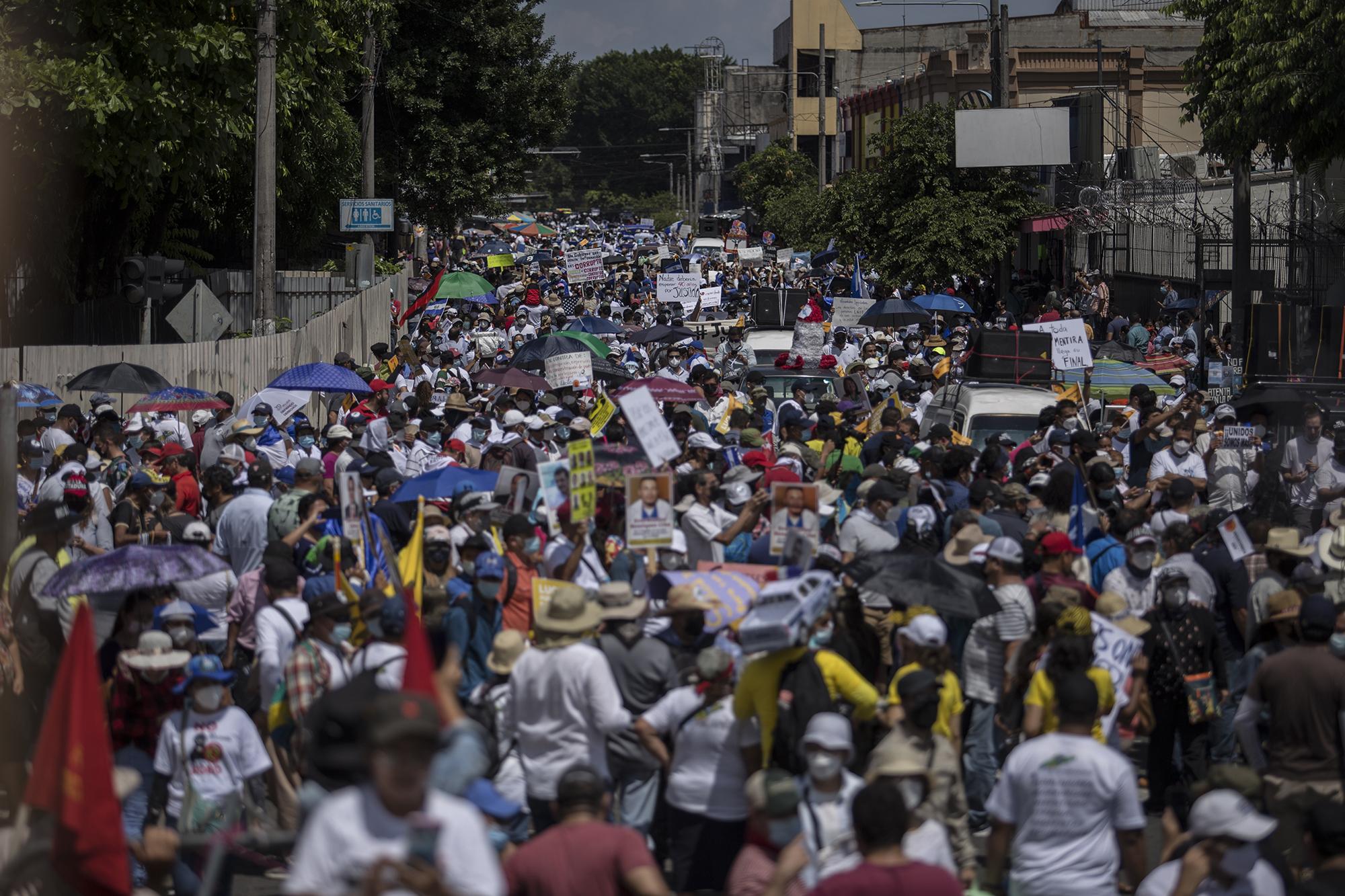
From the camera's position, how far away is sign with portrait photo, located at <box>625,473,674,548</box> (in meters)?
9.09

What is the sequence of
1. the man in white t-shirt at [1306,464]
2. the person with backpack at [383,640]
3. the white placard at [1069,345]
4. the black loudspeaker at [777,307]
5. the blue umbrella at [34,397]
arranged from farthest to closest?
the black loudspeaker at [777,307] → the white placard at [1069,345] → the blue umbrella at [34,397] → the man in white t-shirt at [1306,464] → the person with backpack at [383,640]

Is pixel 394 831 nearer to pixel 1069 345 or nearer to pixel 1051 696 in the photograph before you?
pixel 1051 696

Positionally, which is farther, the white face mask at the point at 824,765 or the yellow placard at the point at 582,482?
the yellow placard at the point at 582,482

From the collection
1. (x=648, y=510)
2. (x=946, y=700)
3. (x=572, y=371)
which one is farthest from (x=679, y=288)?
(x=946, y=700)

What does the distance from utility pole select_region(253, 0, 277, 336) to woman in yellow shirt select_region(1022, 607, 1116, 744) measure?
15.3 meters

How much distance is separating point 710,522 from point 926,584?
2689 millimetres

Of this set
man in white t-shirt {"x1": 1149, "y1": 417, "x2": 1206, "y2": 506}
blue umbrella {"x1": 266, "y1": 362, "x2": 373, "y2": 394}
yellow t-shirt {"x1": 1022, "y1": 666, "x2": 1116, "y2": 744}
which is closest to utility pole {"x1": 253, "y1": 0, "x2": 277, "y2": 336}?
blue umbrella {"x1": 266, "y1": 362, "x2": 373, "y2": 394}

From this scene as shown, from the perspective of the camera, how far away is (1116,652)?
295 inches

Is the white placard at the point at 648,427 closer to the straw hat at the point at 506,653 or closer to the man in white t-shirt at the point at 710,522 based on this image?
the man in white t-shirt at the point at 710,522

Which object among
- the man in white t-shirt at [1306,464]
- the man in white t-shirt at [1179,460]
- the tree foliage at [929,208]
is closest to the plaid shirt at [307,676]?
the man in white t-shirt at [1179,460]

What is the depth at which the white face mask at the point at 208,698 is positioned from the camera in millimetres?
7168

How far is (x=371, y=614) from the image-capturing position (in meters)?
7.68

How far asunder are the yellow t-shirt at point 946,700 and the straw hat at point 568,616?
1.23 metres

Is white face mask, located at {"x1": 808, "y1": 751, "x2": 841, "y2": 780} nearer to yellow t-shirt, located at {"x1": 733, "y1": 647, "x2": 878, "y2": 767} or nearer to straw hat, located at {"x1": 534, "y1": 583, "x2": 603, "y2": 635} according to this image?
yellow t-shirt, located at {"x1": 733, "y1": 647, "x2": 878, "y2": 767}
